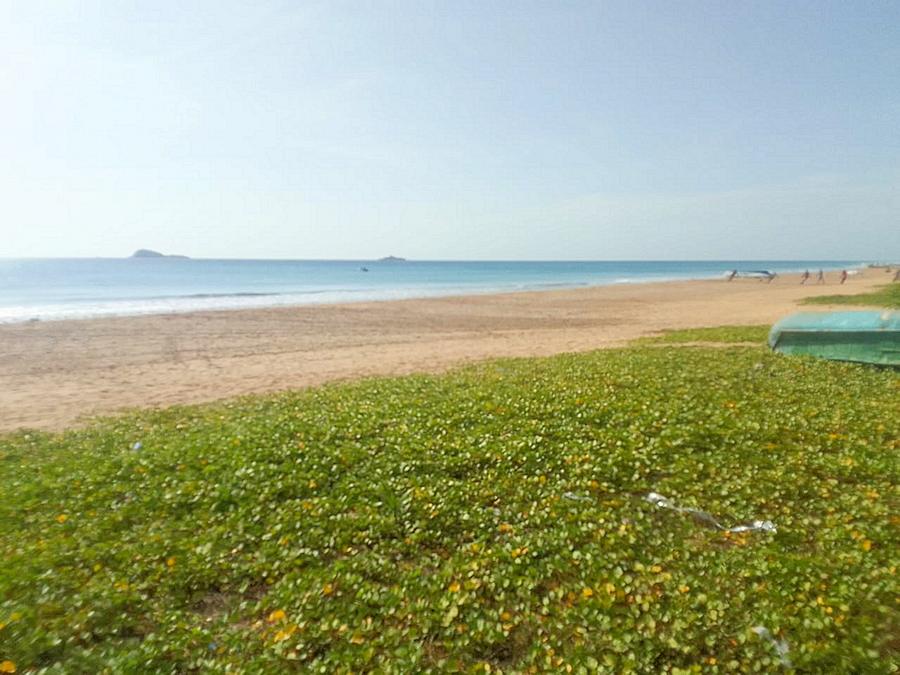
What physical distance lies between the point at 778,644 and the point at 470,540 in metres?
3.14

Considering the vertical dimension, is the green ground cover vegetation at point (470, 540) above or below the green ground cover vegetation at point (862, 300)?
below

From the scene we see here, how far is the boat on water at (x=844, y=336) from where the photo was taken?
13594mm

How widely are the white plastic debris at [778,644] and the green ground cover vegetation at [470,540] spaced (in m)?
0.02

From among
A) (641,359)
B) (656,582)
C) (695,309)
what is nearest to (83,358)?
(641,359)

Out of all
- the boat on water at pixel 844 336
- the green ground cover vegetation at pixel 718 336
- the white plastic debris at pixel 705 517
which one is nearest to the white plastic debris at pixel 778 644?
the white plastic debris at pixel 705 517

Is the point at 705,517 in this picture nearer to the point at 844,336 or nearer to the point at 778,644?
the point at 778,644

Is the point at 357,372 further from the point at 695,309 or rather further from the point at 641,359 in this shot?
the point at 695,309

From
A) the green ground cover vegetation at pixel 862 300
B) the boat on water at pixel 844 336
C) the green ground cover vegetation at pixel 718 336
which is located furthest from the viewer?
the green ground cover vegetation at pixel 862 300

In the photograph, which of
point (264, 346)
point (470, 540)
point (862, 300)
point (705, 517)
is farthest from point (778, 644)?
point (862, 300)

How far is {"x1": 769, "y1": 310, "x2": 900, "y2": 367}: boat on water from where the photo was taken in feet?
44.6

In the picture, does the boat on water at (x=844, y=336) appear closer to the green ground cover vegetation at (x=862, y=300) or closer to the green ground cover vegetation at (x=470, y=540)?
the green ground cover vegetation at (x=470, y=540)

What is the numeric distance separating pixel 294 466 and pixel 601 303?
4163 centimetres

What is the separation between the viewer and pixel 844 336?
564 inches

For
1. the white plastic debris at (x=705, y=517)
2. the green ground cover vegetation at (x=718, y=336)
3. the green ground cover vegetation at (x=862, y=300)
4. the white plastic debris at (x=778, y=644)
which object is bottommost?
the white plastic debris at (x=778, y=644)
